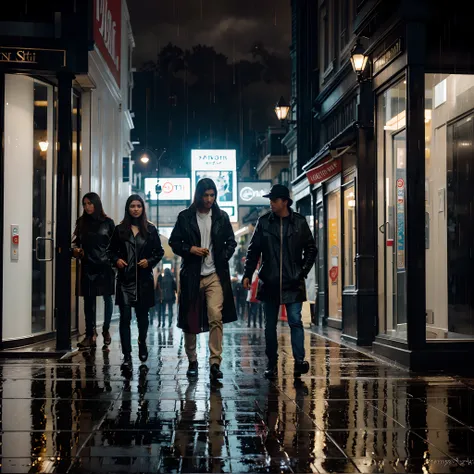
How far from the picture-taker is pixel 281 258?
9.08 metres

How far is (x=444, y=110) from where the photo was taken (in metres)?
10.8

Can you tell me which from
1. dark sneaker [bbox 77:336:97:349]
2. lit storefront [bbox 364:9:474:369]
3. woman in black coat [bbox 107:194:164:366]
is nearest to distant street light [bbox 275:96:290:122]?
lit storefront [bbox 364:9:474:369]

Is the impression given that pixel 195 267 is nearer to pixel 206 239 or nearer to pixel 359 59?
pixel 206 239

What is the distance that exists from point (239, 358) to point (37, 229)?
3631 mm

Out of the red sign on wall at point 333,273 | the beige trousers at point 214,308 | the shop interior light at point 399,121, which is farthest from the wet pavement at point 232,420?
the red sign on wall at point 333,273

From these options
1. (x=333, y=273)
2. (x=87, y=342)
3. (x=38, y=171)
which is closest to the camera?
(x=87, y=342)

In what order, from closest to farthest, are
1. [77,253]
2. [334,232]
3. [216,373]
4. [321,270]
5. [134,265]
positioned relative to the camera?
1. [216,373]
2. [134,265]
3. [77,253]
4. [334,232]
5. [321,270]

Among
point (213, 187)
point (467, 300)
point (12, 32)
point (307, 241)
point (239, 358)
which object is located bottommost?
point (239, 358)

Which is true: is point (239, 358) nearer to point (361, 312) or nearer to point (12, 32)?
point (361, 312)

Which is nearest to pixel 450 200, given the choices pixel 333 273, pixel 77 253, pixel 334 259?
pixel 77 253

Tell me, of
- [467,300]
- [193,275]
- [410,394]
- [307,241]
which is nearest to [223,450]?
[410,394]

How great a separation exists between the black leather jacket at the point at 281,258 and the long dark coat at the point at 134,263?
135 centimetres

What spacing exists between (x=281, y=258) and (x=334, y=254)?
9.07 metres

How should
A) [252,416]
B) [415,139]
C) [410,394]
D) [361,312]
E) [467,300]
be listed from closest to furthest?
1. [252,416]
2. [410,394]
3. [415,139]
4. [467,300]
5. [361,312]
